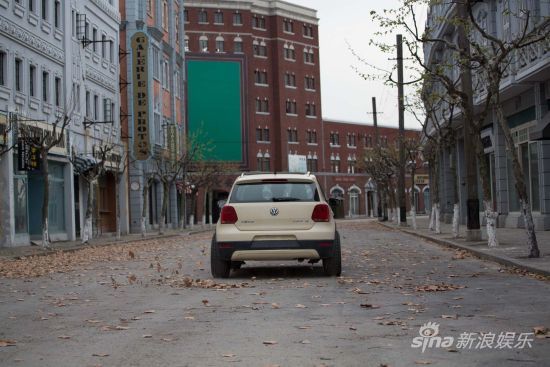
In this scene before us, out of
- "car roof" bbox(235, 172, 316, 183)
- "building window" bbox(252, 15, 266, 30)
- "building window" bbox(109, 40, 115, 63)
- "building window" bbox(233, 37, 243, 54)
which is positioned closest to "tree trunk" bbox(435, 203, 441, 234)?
"car roof" bbox(235, 172, 316, 183)

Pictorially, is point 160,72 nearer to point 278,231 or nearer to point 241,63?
point 241,63

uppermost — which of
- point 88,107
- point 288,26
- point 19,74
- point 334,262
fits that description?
point 288,26

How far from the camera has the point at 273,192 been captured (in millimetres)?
14125

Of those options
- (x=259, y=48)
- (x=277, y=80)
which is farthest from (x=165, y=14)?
(x=277, y=80)

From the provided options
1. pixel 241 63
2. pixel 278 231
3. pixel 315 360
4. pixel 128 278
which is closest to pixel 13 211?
pixel 128 278

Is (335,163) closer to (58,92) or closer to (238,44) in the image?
(238,44)

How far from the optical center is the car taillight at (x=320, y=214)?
547 inches

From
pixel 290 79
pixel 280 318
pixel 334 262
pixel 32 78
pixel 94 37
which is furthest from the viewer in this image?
pixel 290 79

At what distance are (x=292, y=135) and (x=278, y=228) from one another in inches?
3120

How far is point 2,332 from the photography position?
8680 millimetres

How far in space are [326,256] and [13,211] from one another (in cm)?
1970

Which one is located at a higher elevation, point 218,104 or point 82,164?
point 218,104

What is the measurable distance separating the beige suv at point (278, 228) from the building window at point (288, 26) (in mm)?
81553

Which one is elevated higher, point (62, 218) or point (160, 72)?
point (160, 72)
